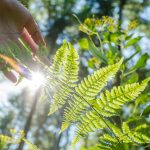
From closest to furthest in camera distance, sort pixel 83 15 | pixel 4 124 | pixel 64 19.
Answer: pixel 83 15
pixel 64 19
pixel 4 124

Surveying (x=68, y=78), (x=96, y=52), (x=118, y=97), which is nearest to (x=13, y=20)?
(x=68, y=78)

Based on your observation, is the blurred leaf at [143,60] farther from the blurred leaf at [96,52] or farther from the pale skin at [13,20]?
the pale skin at [13,20]

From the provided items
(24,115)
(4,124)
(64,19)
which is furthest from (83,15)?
(24,115)

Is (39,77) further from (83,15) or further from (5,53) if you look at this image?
(83,15)

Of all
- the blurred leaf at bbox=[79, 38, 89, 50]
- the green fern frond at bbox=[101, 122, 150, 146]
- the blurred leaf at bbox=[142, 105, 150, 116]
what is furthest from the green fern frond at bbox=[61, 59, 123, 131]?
the blurred leaf at bbox=[79, 38, 89, 50]

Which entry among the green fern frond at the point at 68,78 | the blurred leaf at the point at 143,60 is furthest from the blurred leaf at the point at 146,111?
the green fern frond at the point at 68,78

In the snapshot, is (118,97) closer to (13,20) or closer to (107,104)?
(107,104)
